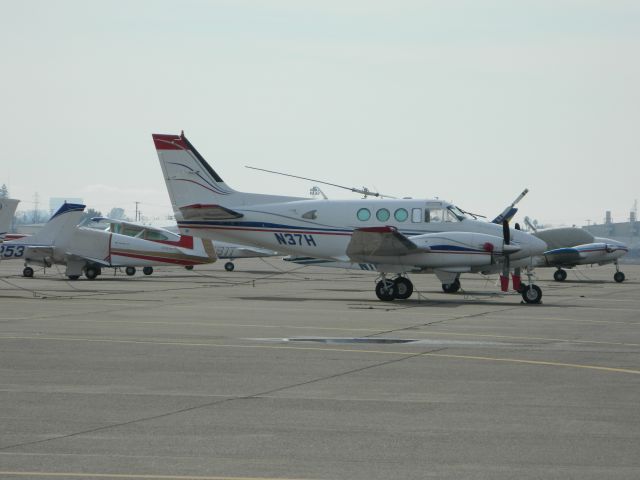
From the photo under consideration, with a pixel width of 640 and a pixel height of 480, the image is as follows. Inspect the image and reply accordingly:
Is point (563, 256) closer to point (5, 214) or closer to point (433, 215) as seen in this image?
point (433, 215)

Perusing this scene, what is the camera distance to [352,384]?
13047mm

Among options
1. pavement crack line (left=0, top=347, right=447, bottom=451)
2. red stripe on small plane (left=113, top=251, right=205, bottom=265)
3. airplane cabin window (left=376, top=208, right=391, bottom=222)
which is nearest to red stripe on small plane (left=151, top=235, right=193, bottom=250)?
red stripe on small plane (left=113, top=251, right=205, bottom=265)

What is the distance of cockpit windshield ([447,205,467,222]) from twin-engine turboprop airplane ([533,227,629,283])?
16326 mm

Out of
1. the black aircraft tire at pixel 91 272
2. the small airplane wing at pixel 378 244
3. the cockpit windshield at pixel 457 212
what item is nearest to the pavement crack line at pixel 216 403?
the small airplane wing at pixel 378 244

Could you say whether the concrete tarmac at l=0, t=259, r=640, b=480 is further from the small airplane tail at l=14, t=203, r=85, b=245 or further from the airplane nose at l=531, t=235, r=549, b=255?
the small airplane tail at l=14, t=203, r=85, b=245

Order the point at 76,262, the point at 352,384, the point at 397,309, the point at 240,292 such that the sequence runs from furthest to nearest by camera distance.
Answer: the point at 76,262
the point at 240,292
the point at 397,309
the point at 352,384

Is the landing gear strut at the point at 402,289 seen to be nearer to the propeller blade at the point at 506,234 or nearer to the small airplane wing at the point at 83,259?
the propeller blade at the point at 506,234

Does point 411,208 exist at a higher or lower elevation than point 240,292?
higher

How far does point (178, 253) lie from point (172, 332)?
95.2 ft

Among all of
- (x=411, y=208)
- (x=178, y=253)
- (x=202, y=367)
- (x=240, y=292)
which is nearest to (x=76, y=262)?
(x=178, y=253)

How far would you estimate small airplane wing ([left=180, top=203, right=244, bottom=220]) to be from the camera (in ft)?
115

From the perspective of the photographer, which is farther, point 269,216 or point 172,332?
point 269,216

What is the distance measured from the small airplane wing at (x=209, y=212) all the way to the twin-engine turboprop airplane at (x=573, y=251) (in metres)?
19.6

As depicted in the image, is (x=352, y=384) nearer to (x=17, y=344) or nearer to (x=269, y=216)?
(x=17, y=344)
